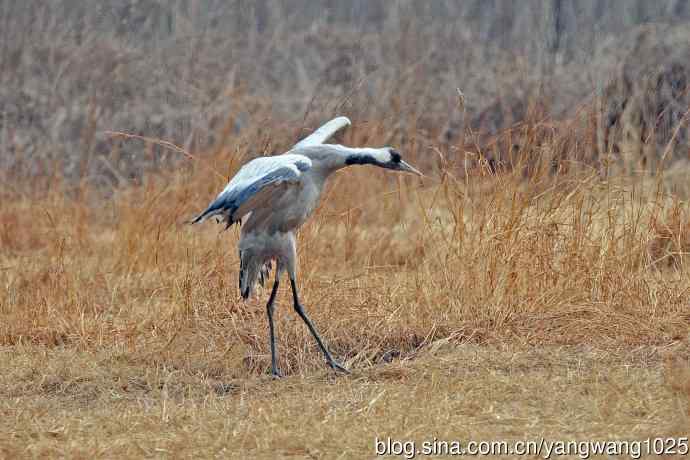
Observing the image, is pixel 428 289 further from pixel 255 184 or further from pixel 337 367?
pixel 255 184

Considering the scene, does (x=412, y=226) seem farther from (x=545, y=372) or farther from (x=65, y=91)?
(x=65, y=91)

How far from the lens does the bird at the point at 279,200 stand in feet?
16.7

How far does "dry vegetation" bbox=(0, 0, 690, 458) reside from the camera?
14.3 ft

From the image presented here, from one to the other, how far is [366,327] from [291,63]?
335 inches

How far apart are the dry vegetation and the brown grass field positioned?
0.04ft

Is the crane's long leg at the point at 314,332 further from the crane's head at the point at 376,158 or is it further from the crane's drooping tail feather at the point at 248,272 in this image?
the crane's head at the point at 376,158

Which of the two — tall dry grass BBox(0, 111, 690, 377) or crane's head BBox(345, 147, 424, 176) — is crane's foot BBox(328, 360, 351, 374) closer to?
tall dry grass BBox(0, 111, 690, 377)

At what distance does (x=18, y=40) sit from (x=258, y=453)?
32.4 feet

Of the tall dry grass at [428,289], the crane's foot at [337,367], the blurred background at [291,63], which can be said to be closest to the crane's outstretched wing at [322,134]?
the tall dry grass at [428,289]

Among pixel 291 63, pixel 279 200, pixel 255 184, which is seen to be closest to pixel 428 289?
pixel 279 200

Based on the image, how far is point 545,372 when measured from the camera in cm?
507

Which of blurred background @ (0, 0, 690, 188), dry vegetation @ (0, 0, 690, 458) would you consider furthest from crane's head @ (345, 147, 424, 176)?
blurred background @ (0, 0, 690, 188)

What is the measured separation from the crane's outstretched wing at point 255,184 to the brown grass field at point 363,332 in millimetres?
756

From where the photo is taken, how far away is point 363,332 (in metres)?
5.82
